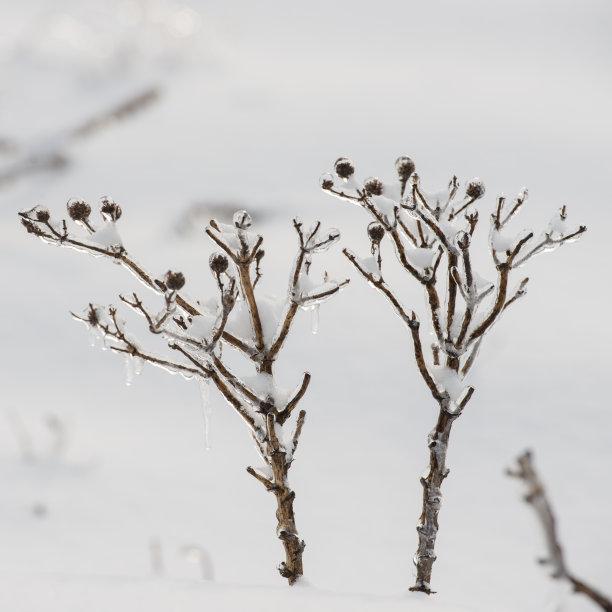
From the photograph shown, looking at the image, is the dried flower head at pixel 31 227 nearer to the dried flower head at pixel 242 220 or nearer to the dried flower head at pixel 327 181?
the dried flower head at pixel 242 220

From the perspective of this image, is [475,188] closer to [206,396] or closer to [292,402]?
[292,402]

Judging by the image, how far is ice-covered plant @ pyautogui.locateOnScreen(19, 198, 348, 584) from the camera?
184cm

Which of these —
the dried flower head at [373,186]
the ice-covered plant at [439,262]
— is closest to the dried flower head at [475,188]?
the ice-covered plant at [439,262]

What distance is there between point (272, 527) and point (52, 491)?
6.30 feet

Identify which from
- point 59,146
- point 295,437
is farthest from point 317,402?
point 59,146

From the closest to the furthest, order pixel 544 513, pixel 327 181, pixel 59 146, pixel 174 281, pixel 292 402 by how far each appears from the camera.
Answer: pixel 544 513, pixel 174 281, pixel 327 181, pixel 292 402, pixel 59 146

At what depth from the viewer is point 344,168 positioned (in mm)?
1909

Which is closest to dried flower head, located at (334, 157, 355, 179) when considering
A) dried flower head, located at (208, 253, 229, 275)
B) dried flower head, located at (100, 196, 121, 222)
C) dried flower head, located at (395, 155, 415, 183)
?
dried flower head, located at (395, 155, 415, 183)

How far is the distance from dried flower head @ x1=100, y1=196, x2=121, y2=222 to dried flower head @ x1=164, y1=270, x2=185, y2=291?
1.20 feet

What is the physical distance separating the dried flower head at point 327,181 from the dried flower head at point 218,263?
0.42 metres

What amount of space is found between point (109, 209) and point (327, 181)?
0.74 metres

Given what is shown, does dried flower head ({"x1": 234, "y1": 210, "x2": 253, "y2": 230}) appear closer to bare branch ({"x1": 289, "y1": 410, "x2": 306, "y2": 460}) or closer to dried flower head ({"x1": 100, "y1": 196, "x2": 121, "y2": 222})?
dried flower head ({"x1": 100, "y1": 196, "x2": 121, "y2": 222})

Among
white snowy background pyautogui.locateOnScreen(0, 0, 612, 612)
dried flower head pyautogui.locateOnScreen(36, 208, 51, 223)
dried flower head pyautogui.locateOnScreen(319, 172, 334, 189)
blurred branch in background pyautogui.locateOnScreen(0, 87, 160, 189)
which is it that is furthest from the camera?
blurred branch in background pyautogui.locateOnScreen(0, 87, 160, 189)

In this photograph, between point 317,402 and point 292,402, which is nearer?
point 292,402
